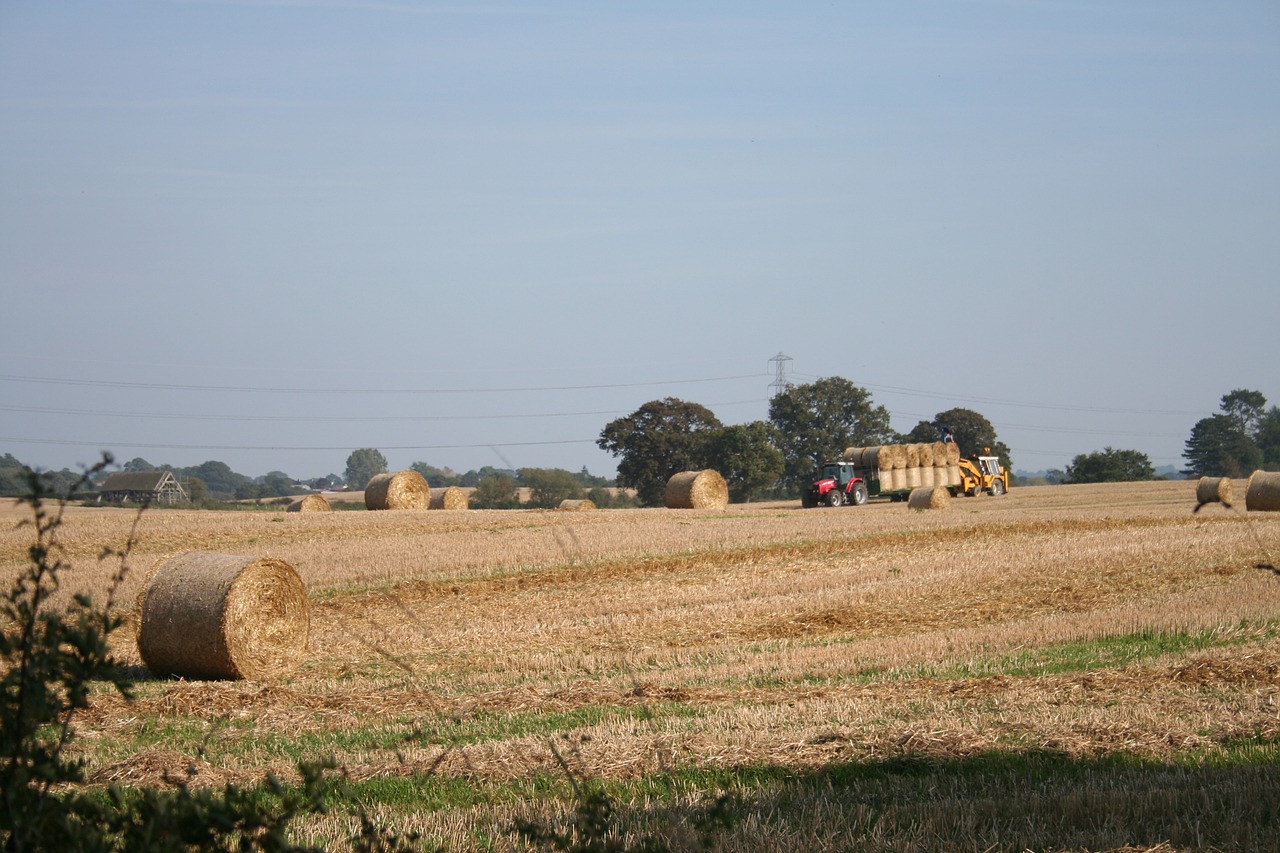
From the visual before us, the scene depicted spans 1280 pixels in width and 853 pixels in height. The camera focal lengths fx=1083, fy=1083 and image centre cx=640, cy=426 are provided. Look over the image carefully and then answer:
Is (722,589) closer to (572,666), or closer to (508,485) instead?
(572,666)

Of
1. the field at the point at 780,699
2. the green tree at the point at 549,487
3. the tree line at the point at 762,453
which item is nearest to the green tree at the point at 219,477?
the tree line at the point at 762,453

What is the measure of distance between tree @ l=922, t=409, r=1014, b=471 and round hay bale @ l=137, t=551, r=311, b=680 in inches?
3176

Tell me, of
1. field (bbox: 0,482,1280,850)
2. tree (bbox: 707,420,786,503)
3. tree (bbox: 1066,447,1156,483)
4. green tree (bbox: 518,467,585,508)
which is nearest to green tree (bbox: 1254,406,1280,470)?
tree (bbox: 1066,447,1156,483)

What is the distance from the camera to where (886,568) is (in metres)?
19.4

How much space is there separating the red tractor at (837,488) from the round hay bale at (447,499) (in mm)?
15533

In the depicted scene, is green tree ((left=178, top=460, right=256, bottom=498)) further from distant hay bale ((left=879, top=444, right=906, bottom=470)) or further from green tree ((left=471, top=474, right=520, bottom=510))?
distant hay bale ((left=879, top=444, right=906, bottom=470))

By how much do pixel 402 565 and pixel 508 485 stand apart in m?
43.9

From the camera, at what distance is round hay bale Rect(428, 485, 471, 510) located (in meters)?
42.2

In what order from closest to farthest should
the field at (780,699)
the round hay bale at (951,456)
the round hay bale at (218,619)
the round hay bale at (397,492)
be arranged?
the field at (780,699)
the round hay bale at (218,619)
the round hay bale at (397,492)
the round hay bale at (951,456)

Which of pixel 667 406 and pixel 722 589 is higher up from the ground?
pixel 667 406

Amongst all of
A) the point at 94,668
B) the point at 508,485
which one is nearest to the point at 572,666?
the point at 94,668

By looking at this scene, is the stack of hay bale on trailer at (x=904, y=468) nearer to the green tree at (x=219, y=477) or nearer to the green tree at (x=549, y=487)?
the green tree at (x=549, y=487)

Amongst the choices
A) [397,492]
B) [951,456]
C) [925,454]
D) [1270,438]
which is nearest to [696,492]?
[397,492]

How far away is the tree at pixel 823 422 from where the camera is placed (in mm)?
90125
